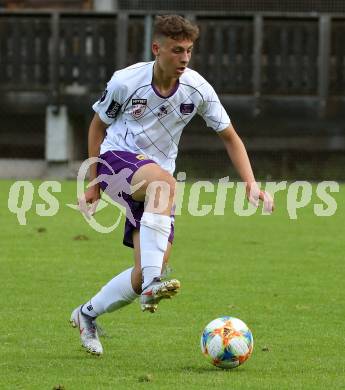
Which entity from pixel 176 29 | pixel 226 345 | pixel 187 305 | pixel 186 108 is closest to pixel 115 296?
pixel 226 345

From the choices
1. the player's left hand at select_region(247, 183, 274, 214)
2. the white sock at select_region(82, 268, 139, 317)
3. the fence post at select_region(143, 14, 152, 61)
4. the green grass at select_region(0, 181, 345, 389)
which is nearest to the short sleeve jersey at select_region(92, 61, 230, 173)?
the player's left hand at select_region(247, 183, 274, 214)

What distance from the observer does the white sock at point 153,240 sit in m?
Answer: 6.17

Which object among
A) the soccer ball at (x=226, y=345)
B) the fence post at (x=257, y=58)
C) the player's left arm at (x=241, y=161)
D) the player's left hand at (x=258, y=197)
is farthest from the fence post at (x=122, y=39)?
the soccer ball at (x=226, y=345)

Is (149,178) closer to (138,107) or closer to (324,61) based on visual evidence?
(138,107)

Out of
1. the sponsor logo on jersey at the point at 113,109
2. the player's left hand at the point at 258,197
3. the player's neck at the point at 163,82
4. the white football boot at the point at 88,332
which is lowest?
the white football boot at the point at 88,332

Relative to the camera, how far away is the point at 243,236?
12.6 metres

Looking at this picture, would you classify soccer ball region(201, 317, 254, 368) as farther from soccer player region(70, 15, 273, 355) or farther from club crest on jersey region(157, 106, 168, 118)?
club crest on jersey region(157, 106, 168, 118)

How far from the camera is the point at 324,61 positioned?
778 inches

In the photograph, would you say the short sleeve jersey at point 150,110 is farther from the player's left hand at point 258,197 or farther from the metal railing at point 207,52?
the metal railing at point 207,52

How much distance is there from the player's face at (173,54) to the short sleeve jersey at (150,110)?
0.18 m

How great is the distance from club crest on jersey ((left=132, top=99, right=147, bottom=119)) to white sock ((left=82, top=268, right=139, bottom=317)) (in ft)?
2.72

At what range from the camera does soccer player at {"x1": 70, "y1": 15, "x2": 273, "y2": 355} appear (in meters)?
6.22

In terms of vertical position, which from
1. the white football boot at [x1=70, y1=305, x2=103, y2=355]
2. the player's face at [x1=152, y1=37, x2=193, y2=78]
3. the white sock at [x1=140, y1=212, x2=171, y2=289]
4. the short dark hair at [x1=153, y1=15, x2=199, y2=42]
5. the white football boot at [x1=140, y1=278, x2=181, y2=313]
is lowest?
the white football boot at [x1=70, y1=305, x2=103, y2=355]

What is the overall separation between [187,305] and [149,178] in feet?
7.30
